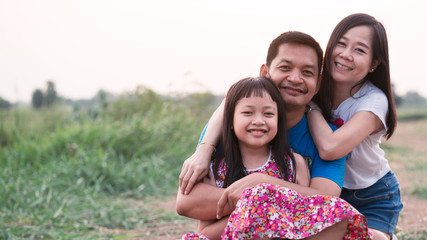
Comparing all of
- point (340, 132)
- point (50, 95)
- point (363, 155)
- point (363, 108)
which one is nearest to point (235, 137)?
point (340, 132)

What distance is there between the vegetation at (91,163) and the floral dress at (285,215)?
1919 mm

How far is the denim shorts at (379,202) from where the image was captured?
111 inches

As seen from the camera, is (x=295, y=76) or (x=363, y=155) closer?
(x=295, y=76)

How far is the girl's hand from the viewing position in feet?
7.56

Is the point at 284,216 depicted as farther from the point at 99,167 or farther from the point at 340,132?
the point at 99,167

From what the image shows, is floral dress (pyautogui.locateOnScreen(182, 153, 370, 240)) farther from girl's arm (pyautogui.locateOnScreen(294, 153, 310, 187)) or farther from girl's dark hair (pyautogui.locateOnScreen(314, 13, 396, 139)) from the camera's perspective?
girl's dark hair (pyautogui.locateOnScreen(314, 13, 396, 139))

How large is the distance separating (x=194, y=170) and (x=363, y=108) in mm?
1121

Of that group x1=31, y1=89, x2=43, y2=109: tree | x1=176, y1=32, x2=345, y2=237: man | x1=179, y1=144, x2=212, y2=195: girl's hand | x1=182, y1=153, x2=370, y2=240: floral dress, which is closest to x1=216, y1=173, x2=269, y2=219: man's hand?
x1=176, y1=32, x2=345, y2=237: man

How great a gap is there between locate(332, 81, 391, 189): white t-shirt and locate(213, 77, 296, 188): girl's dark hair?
1.88 feet

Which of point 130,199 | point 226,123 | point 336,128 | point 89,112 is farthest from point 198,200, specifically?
point 89,112

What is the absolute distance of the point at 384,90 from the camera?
2799 mm

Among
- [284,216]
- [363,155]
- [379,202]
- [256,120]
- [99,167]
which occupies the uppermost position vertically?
[256,120]

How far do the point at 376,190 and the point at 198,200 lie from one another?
1.31 m

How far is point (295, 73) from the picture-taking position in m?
2.45
